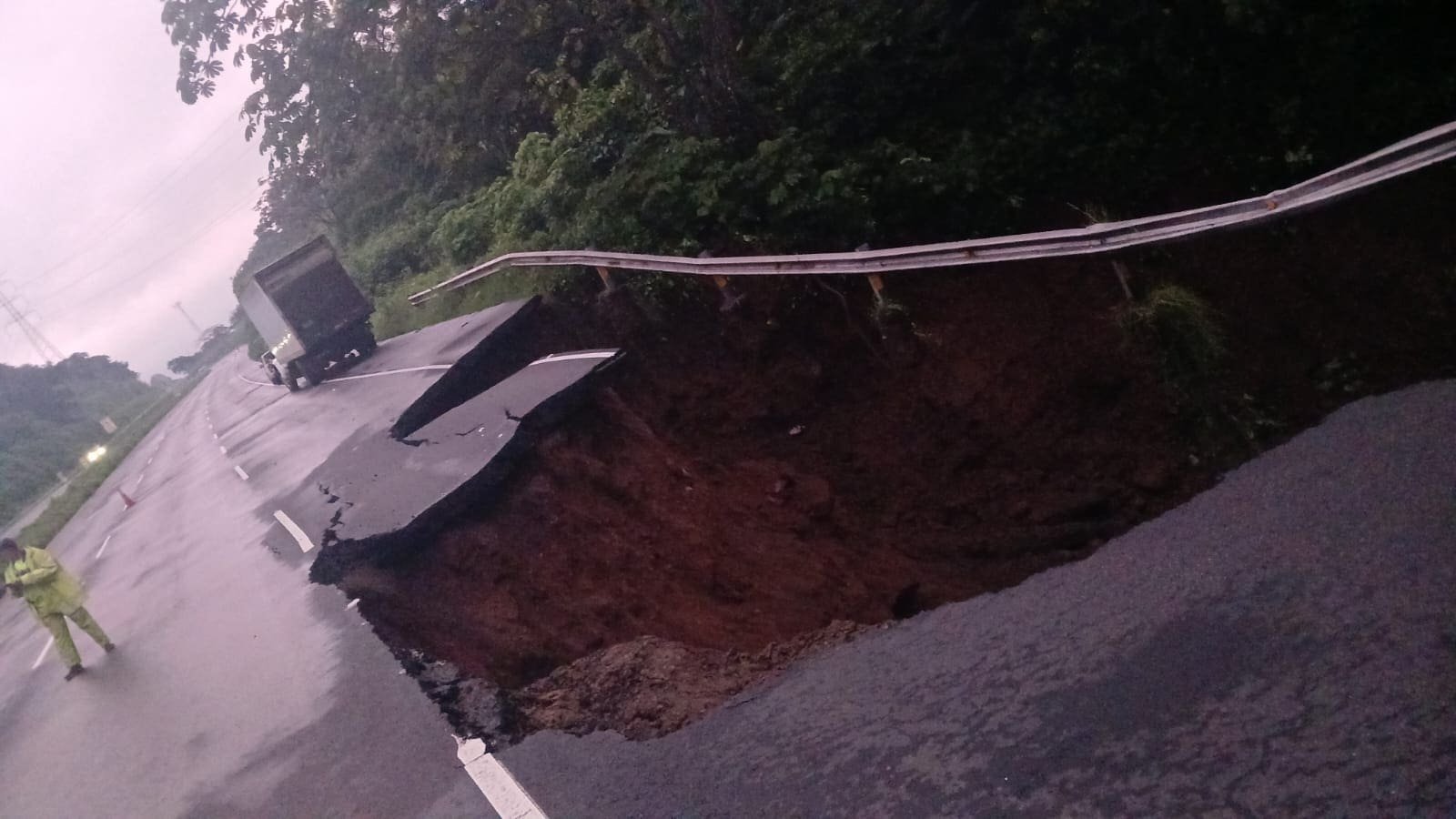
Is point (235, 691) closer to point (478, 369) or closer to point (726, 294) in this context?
point (726, 294)

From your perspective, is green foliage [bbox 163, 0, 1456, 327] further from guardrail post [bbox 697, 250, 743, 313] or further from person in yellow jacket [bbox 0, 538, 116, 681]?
person in yellow jacket [bbox 0, 538, 116, 681]

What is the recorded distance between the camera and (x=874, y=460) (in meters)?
8.58

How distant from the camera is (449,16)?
13359mm

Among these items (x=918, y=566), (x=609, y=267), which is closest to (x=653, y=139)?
(x=609, y=267)

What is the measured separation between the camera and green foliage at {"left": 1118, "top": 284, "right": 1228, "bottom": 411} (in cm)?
679

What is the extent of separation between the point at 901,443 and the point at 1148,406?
2150 millimetres

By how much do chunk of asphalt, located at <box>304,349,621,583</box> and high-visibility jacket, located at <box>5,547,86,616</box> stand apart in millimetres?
2920

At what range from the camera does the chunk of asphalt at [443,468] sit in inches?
355

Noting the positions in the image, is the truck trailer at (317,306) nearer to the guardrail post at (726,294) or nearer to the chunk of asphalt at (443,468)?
the chunk of asphalt at (443,468)

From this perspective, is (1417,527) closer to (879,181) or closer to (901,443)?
(901,443)

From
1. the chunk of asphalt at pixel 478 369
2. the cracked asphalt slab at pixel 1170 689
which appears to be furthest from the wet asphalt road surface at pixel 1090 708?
the chunk of asphalt at pixel 478 369


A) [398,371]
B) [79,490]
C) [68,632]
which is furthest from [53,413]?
[68,632]

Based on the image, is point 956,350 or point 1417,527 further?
point 956,350

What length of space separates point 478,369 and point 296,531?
10.8ft
